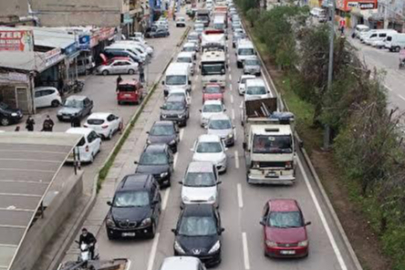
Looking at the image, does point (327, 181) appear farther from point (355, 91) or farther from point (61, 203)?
point (61, 203)

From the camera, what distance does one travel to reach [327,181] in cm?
2792

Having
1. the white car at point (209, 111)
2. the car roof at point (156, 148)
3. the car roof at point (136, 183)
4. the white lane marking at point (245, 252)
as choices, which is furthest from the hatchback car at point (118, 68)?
the white lane marking at point (245, 252)

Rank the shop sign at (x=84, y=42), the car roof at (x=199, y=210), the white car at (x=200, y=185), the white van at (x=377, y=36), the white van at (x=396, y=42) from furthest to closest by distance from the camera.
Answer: the white van at (x=377, y=36)
the white van at (x=396, y=42)
the shop sign at (x=84, y=42)
the white car at (x=200, y=185)
the car roof at (x=199, y=210)

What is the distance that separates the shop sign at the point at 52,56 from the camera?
43759 millimetres

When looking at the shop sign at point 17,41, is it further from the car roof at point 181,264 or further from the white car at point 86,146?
the car roof at point 181,264

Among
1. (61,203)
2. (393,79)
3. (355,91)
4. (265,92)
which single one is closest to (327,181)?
(355,91)

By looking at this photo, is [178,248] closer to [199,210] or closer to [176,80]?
[199,210]

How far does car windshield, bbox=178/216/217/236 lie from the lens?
2038 cm

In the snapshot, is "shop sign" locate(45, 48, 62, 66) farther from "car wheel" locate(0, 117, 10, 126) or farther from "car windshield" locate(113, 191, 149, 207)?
"car windshield" locate(113, 191, 149, 207)

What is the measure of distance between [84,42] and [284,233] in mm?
37693

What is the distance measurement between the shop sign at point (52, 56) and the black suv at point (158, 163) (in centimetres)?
1762

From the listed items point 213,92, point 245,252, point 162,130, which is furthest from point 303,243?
point 213,92

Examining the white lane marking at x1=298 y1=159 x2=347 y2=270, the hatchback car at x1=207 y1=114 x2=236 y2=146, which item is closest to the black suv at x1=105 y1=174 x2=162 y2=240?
the white lane marking at x1=298 y1=159 x2=347 y2=270

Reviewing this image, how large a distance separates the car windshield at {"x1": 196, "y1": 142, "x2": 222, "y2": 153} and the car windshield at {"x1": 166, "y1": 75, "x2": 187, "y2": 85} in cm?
1802
